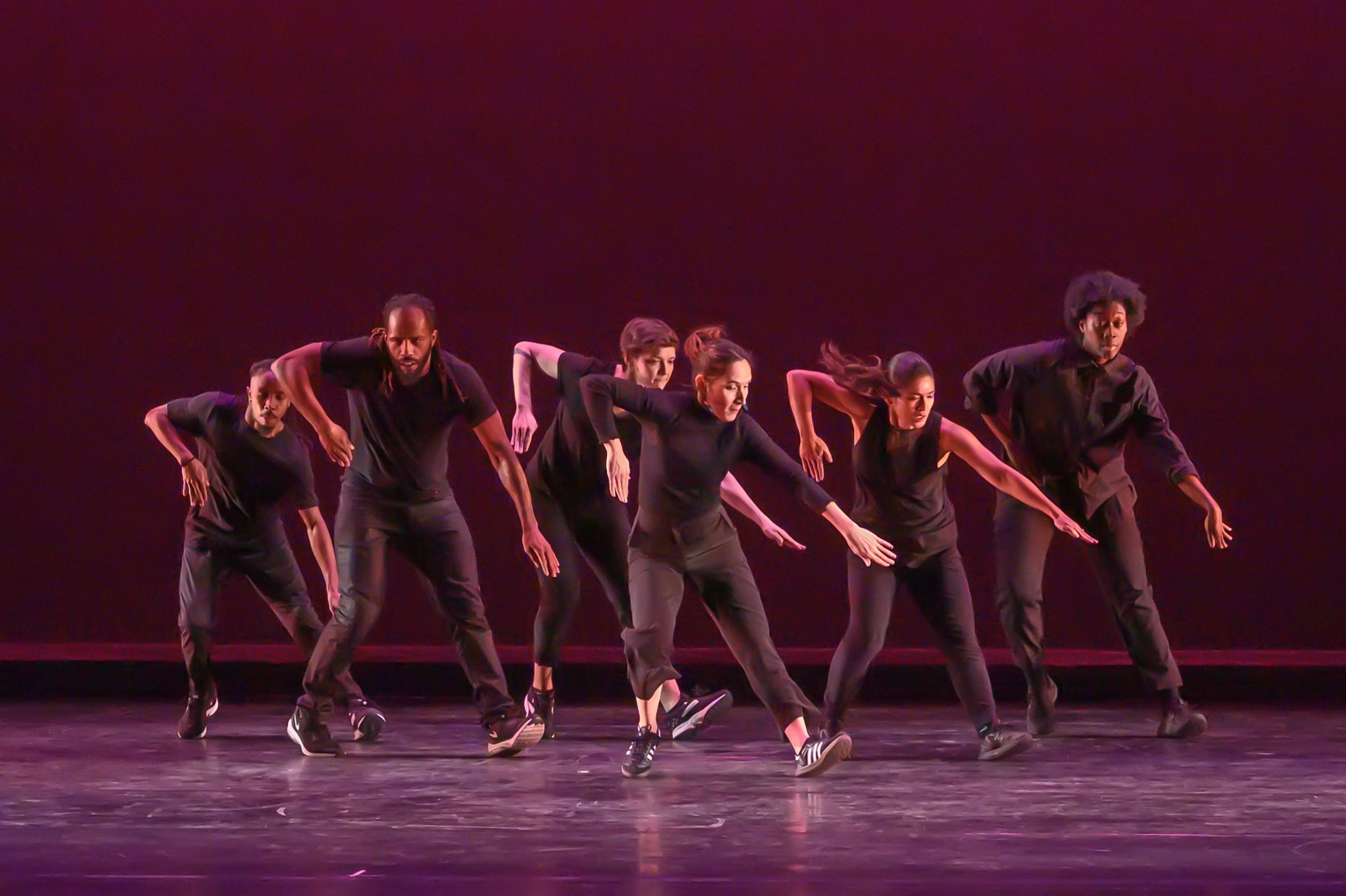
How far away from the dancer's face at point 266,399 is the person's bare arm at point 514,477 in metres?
0.70

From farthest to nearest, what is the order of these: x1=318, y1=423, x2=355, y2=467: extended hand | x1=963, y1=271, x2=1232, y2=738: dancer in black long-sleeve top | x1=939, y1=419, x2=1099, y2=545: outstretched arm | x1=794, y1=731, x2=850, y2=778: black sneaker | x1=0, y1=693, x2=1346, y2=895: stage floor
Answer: x1=963, y1=271, x2=1232, y2=738: dancer in black long-sleeve top < x1=939, y1=419, x2=1099, y2=545: outstretched arm < x1=318, y1=423, x2=355, y2=467: extended hand < x1=794, y1=731, x2=850, y2=778: black sneaker < x1=0, y1=693, x2=1346, y2=895: stage floor

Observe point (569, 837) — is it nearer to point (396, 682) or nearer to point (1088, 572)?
point (396, 682)

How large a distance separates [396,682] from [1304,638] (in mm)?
3530

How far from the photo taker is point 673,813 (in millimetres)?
4047

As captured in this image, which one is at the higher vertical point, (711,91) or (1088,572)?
(711,91)

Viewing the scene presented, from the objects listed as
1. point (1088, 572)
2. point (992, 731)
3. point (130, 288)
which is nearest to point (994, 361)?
point (992, 731)

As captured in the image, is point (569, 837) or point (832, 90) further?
point (832, 90)

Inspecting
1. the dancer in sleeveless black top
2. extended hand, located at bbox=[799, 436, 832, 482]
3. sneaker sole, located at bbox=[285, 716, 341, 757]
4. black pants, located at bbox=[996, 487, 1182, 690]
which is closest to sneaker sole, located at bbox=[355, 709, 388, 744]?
sneaker sole, located at bbox=[285, 716, 341, 757]

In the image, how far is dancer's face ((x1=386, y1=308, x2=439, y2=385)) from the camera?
4.71 m

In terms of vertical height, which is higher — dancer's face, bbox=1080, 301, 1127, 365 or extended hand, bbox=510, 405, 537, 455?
dancer's face, bbox=1080, 301, 1127, 365

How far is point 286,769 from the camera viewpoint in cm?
472

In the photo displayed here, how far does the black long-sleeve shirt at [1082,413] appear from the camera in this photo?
5.27 meters

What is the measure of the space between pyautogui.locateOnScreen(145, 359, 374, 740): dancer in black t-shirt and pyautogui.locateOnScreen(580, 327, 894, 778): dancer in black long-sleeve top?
3.73 ft

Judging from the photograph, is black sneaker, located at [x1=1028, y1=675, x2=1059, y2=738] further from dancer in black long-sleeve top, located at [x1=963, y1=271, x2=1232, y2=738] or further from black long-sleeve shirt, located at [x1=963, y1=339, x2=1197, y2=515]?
black long-sleeve shirt, located at [x1=963, y1=339, x2=1197, y2=515]
